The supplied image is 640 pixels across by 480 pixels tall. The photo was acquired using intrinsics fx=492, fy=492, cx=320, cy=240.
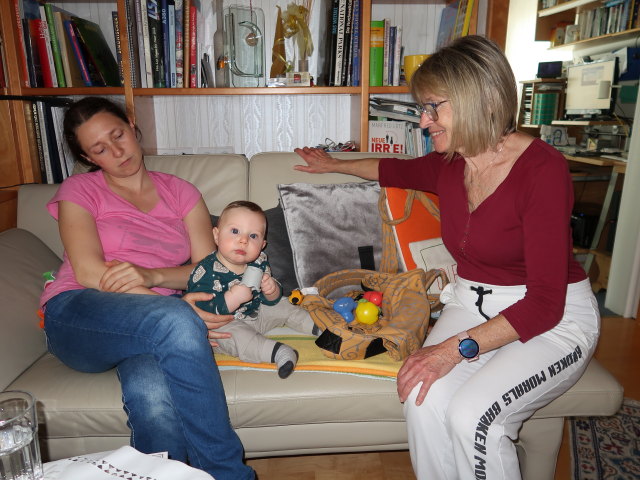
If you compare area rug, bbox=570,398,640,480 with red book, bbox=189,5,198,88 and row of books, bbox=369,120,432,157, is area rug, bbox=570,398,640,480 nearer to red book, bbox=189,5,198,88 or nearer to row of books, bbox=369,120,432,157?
row of books, bbox=369,120,432,157

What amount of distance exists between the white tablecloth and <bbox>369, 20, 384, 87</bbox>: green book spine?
71.8 inches

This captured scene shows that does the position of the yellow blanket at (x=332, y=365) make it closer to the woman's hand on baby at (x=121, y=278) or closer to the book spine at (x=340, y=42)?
the woman's hand on baby at (x=121, y=278)

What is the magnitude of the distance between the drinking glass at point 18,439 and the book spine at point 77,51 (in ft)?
5.68

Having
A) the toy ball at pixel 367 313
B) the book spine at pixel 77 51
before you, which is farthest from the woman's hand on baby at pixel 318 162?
the book spine at pixel 77 51

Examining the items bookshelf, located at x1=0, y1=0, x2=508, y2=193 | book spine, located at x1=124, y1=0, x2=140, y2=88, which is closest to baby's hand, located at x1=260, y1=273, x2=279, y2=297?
bookshelf, located at x1=0, y1=0, x2=508, y2=193

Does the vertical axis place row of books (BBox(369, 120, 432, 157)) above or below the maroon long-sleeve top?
above

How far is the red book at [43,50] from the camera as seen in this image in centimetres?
208

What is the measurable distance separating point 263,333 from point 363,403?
44 centimetres

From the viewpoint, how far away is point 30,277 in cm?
160

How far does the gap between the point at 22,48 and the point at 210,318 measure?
1.54 metres

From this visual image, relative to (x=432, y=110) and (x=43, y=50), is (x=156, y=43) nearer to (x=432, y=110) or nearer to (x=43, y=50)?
(x=43, y=50)

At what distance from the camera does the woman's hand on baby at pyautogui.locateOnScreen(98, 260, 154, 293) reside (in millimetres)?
1418

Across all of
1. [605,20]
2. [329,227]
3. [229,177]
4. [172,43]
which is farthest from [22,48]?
[605,20]

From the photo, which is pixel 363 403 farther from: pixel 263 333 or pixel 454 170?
pixel 454 170
